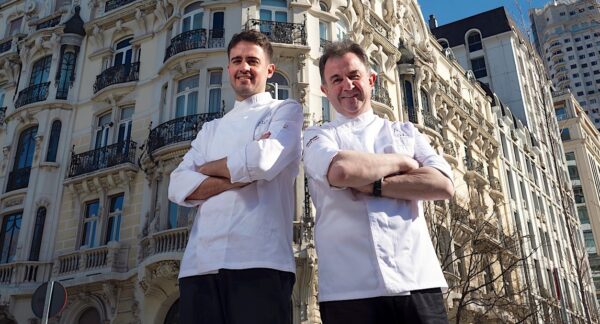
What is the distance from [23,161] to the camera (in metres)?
21.1

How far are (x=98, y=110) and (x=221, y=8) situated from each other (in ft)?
21.5

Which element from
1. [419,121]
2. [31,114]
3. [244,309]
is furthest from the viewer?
[419,121]

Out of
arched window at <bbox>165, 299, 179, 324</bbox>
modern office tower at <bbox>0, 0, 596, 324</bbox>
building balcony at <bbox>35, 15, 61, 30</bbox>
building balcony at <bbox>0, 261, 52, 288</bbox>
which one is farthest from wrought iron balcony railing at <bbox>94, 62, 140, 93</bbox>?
arched window at <bbox>165, 299, 179, 324</bbox>

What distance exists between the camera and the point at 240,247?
2787 millimetres

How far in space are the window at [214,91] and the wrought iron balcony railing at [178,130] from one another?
47cm

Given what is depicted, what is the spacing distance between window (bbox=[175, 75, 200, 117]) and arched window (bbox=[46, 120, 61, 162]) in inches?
243

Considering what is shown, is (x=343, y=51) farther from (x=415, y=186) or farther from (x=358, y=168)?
(x=415, y=186)

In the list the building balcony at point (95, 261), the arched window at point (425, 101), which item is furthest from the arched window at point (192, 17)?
the arched window at point (425, 101)

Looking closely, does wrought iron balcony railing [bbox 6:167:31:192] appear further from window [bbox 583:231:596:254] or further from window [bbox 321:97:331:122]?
window [bbox 583:231:596:254]

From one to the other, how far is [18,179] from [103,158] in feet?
14.6

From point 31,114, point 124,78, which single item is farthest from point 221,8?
point 31,114

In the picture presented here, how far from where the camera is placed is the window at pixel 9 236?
1928 cm

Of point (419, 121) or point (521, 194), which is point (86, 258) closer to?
point (419, 121)

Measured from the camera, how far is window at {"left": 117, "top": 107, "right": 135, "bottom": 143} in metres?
19.5
